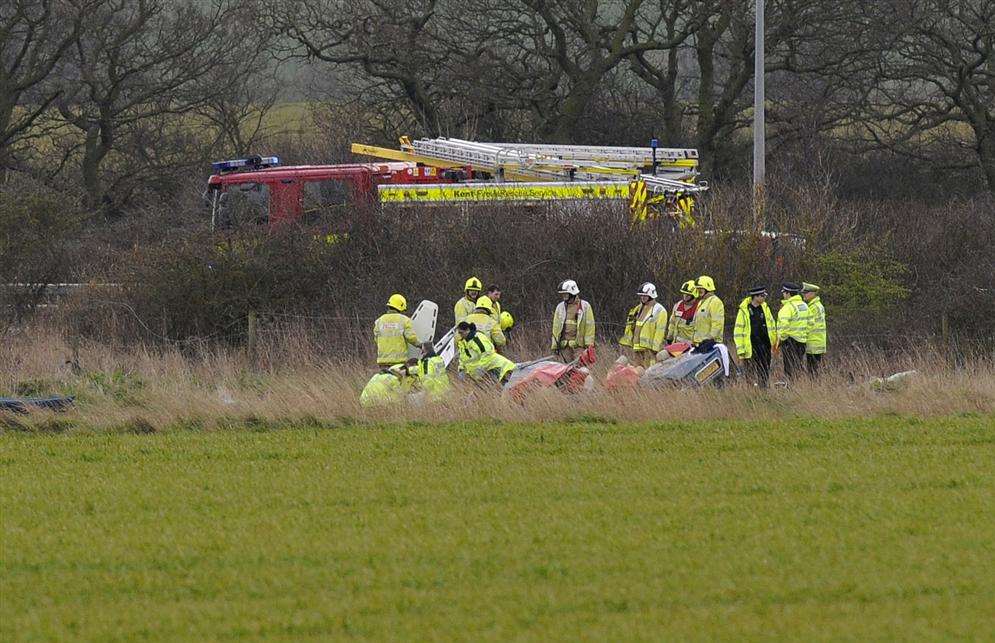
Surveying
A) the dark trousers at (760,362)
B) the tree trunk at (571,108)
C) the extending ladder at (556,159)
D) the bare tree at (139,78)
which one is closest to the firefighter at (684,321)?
the dark trousers at (760,362)

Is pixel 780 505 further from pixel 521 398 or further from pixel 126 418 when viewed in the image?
pixel 126 418

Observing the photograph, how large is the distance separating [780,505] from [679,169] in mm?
17434

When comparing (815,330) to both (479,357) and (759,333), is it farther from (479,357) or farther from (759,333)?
(479,357)

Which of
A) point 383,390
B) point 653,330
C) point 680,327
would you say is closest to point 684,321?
point 680,327

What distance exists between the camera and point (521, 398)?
16531mm

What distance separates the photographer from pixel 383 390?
16703mm

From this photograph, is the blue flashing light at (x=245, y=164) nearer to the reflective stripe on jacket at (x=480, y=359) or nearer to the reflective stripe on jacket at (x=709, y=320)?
the reflective stripe on jacket at (x=480, y=359)

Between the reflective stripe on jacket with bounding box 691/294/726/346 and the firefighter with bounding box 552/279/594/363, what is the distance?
1.49 m

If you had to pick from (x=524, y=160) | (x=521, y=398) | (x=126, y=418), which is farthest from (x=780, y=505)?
(x=524, y=160)

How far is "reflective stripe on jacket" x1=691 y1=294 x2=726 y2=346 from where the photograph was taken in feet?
62.0

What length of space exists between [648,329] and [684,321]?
0.50 m

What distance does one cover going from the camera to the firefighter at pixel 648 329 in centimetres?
1917

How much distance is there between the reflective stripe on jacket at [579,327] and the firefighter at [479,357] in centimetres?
210

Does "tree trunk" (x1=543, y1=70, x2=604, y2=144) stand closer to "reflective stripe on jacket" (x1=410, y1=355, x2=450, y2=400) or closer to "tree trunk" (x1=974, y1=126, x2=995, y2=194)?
Answer: "tree trunk" (x1=974, y1=126, x2=995, y2=194)
